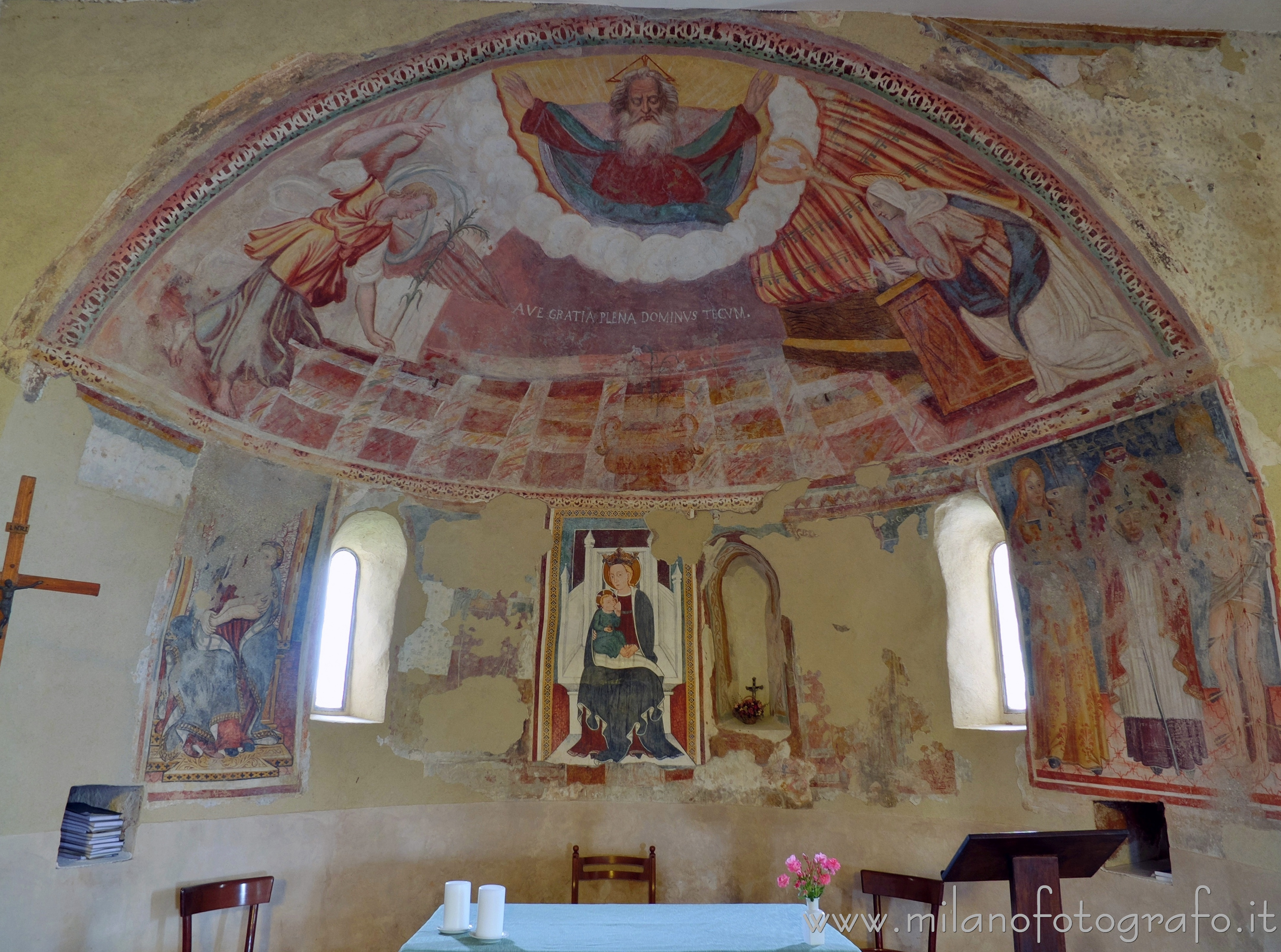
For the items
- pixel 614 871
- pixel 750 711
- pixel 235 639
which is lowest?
pixel 614 871

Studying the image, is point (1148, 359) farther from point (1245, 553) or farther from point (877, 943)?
point (877, 943)

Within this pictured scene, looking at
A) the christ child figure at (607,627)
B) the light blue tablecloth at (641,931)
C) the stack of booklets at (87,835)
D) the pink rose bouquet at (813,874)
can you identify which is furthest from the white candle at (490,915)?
the christ child figure at (607,627)

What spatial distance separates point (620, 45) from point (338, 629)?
617 cm

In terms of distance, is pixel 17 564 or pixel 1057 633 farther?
pixel 1057 633

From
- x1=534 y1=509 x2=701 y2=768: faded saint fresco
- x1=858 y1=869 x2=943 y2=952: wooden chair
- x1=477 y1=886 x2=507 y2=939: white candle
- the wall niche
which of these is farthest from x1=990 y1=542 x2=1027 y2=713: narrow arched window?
x1=477 y1=886 x2=507 y2=939: white candle

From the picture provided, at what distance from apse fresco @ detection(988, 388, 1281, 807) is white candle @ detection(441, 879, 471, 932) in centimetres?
477

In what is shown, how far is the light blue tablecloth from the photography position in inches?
200

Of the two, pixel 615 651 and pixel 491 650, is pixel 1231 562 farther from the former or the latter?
pixel 491 650

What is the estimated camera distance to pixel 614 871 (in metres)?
8.60

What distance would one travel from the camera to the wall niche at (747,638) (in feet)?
30.2

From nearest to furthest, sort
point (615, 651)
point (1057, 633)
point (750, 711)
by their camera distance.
A: point (1057, 633)
point (750, 711)
point (615, 651)

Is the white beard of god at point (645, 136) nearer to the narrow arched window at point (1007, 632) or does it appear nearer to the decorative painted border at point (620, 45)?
the decorative painted border at point (620, 45)

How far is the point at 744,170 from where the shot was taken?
7.48m

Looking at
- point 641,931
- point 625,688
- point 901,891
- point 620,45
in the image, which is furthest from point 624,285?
point 901,891
